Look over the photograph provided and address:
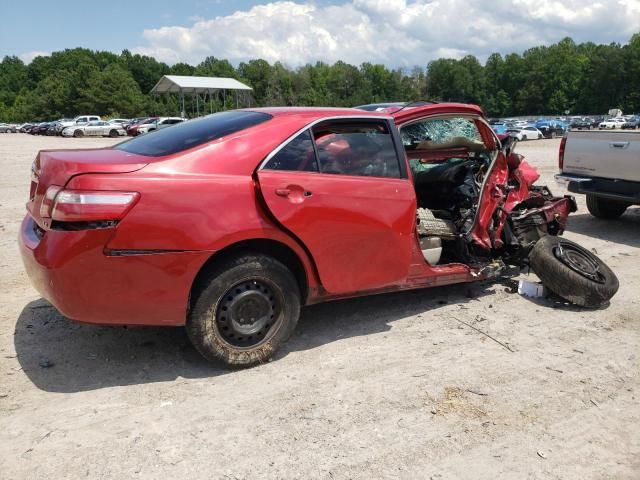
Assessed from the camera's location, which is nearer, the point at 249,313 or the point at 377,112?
the point at 249,313

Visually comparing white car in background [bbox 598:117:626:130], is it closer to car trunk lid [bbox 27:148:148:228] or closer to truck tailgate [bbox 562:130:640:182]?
truck tailgate [bbox 562:130:640:182]

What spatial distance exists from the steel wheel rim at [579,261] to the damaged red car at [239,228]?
50mm

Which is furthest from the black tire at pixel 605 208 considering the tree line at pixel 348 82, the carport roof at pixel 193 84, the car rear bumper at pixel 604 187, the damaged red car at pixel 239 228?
the tree line at pixel 348 82

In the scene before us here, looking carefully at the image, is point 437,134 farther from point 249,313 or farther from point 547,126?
point 547,126

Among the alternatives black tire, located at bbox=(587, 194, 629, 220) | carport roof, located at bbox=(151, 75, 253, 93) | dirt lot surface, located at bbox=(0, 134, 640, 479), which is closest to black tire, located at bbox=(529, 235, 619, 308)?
dirt lot surface, located at bbox=(0, 134, 640, 479)

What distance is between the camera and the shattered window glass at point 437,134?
577 cm

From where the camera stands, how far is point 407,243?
14.1 feet

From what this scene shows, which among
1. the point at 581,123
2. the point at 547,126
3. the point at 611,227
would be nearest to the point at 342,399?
the point at 611,227

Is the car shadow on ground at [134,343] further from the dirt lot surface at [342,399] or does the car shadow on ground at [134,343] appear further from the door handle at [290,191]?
the door handle at [290,191]

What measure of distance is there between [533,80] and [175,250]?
12900cm

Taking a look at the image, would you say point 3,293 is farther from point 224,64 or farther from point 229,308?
point 224,64

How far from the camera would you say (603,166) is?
316 inches

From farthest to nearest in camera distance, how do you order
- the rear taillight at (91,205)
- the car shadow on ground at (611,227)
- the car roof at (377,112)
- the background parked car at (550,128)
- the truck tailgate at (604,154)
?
the background parked car at (550,128)
the car shadow on ground at (611,227)
the truck tailgate at (604,154)
the car roof at (377,112)
the rear taillight at (91,205)

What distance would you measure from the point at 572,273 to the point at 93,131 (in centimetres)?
5108
